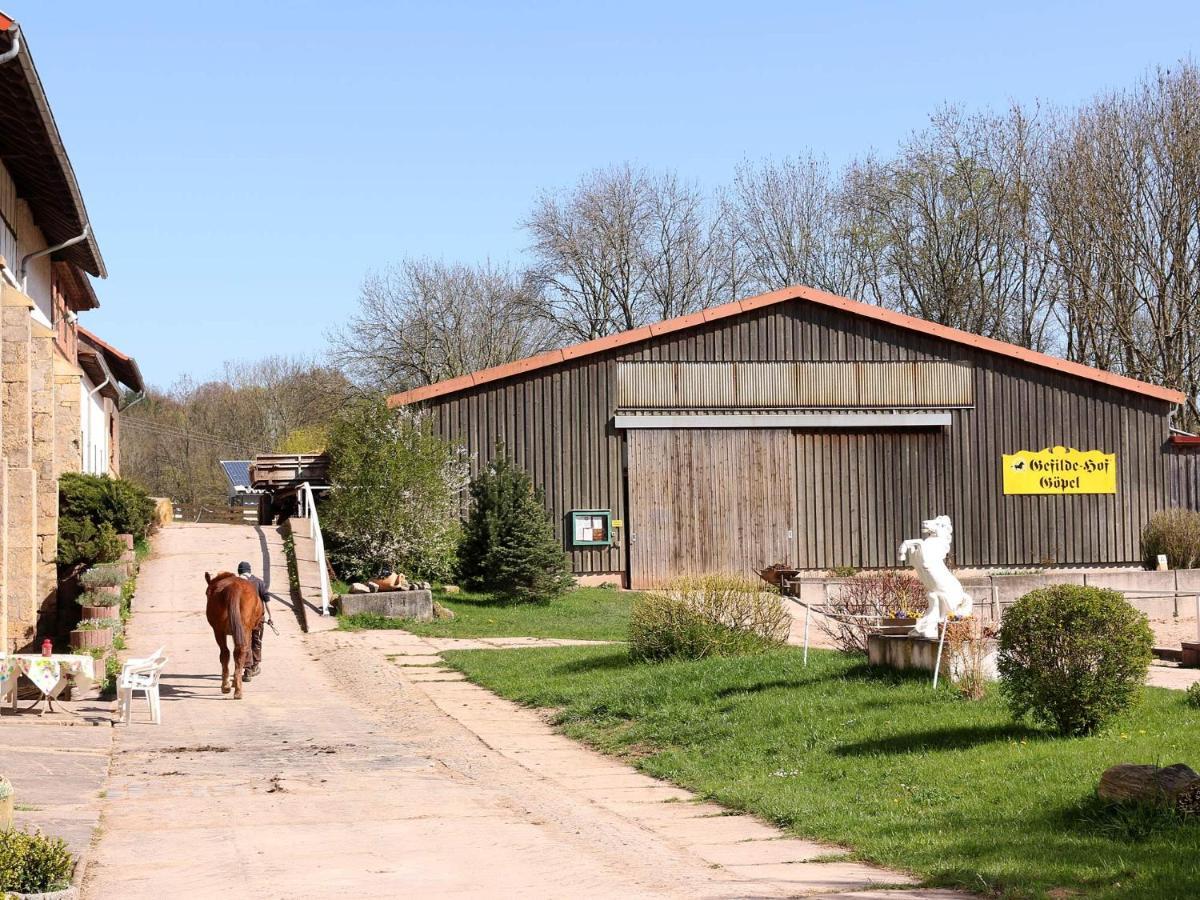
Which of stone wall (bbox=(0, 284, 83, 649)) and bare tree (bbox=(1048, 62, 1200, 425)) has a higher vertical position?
bare tree (bbox=(1048, 62, 1200, 425))

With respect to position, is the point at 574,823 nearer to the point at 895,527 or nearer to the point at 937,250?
the point at 895,527

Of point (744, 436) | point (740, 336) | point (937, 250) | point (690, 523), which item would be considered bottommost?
point (690, 523)

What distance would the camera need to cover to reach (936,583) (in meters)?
14.6

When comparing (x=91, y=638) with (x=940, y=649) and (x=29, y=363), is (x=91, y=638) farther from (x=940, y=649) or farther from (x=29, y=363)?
(x=940, y=649)

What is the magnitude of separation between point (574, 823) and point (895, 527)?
2559 cm

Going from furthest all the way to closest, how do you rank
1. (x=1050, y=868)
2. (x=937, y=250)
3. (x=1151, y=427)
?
(x=937, y=250) → (x=1151, y=427) → (x=1050, y=868)

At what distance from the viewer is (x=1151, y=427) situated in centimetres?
3578

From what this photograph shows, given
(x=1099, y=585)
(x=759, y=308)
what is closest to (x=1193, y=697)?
(x=1099, y=585)

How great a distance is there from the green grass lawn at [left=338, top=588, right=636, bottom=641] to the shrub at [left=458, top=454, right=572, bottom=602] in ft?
1.25

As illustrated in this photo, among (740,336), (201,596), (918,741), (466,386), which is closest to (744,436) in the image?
(740,336)

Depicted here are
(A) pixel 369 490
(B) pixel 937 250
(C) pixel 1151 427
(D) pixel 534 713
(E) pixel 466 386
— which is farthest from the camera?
(B) pixel 937 250

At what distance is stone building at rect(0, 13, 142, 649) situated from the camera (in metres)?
19.2

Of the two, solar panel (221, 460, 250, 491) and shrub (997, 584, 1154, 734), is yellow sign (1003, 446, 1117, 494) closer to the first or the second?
shrub (997, 584, 1154, 734)

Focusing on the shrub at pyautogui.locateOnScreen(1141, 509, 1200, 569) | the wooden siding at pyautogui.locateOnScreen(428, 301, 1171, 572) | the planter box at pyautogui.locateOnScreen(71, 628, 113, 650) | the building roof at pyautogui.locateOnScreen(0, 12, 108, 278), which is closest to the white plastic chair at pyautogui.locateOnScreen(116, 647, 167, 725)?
the planter box at pyautogui.locateOnScreen(71, 628, 113, 650)
